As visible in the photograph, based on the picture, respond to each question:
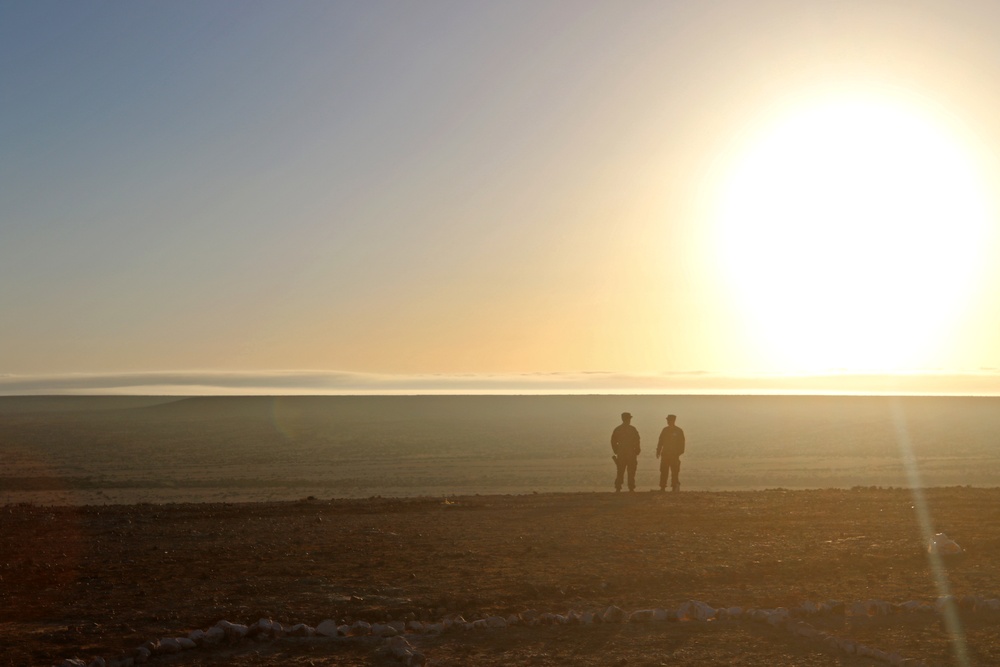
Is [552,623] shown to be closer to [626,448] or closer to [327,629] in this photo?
[327,629]

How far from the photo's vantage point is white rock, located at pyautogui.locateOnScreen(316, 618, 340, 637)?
9.98m

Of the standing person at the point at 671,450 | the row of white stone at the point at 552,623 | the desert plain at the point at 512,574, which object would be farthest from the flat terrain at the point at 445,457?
the row of white stone at the point at 552,623

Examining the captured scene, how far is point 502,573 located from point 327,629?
3.14 m

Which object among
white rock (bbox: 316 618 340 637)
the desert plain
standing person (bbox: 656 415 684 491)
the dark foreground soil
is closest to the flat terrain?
the desert plain

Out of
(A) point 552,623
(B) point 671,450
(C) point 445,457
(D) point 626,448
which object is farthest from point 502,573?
(C) point 445,457

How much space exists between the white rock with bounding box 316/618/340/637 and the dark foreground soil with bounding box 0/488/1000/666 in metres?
0.26

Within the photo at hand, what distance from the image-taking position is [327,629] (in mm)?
10000

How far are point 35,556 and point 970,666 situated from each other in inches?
481

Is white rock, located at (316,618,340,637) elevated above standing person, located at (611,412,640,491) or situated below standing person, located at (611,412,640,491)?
below

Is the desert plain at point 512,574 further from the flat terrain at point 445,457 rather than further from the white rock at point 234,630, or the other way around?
the flat terrain at point 445,457

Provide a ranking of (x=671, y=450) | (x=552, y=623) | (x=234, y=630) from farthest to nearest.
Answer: (x=671, y=450) < (x=552, y=623) < (x=234, y=630)

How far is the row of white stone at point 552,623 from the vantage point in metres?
9.42

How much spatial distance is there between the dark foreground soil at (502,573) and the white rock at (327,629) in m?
0.26

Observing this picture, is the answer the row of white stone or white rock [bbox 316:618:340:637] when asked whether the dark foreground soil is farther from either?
white rock [bbox 316:618:340:637]
